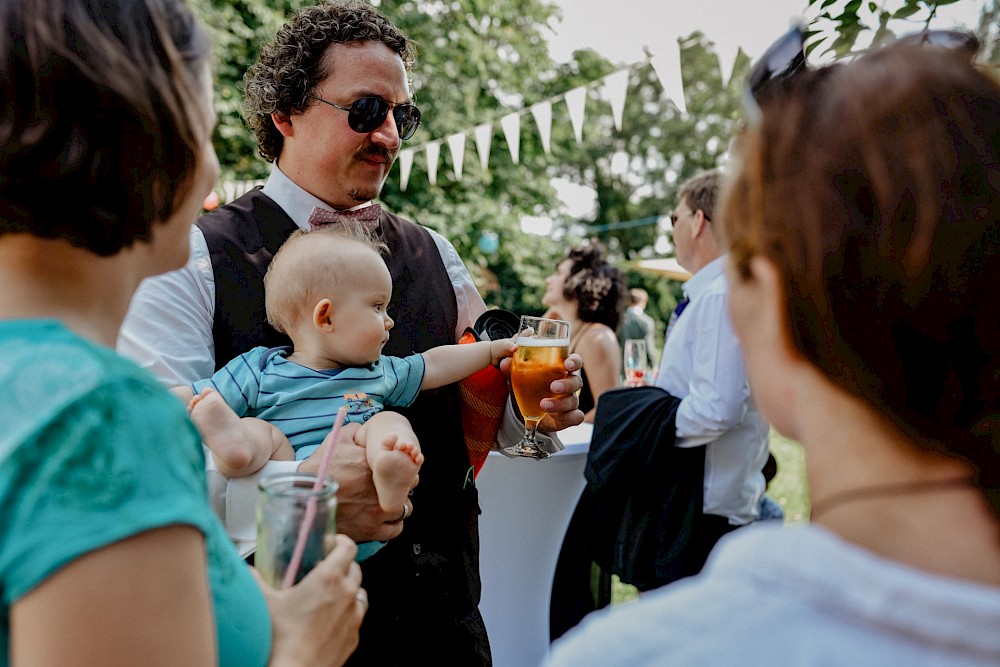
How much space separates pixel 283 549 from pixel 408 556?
1.22 meters

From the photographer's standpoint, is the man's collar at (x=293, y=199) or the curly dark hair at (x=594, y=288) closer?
the man's collar at (x=293, y=199)

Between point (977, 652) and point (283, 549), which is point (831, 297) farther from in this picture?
point (283, 549)

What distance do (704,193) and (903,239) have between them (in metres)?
3.43

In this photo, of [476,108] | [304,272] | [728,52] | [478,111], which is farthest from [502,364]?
[476,108]

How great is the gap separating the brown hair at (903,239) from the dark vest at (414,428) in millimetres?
1662

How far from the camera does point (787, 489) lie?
26.1 ft

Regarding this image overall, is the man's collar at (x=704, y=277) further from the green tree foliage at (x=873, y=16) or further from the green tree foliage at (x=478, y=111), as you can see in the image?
the green tree foliage at (x=478, y=111)

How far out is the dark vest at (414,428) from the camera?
2.18 metres

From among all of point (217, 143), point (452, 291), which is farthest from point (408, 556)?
point (217, 143)

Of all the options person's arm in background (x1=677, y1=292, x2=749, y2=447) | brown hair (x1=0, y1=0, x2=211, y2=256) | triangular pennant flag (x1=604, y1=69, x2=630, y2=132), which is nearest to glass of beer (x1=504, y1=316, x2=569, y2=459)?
person's arm in background (x1=677, y1=292, x2=749, y2=447)

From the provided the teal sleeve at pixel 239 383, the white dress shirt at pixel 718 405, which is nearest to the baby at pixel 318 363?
the teal sleeve at pixel 239 383

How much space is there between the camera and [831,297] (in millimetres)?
772

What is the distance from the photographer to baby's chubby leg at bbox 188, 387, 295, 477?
1809 millimetres

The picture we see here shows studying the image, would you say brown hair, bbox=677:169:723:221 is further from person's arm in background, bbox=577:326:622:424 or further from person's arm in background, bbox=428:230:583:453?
person's arm in background, bbox=428:230:583:453
